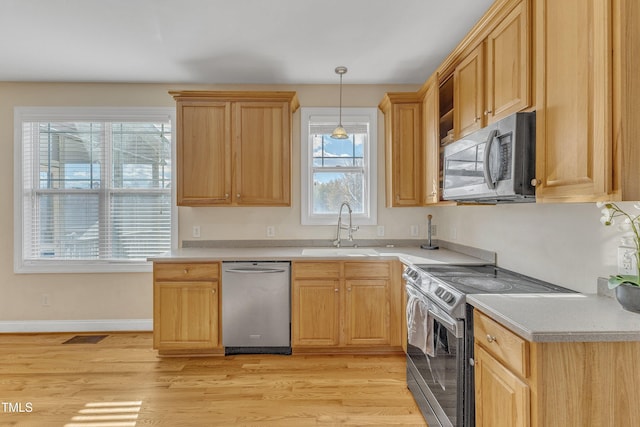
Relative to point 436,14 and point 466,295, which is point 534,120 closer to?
point 466,295

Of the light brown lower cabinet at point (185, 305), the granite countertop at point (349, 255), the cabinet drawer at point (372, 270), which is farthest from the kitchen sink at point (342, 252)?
the light brown lower cabinet at point (185, 305)

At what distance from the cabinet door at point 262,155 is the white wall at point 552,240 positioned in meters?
1.78

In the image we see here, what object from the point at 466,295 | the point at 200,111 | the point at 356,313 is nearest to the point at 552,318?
the point at 466,295

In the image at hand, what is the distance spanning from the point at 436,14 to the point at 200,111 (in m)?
2.17

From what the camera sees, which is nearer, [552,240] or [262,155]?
[552,240]

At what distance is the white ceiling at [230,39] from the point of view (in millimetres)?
2422

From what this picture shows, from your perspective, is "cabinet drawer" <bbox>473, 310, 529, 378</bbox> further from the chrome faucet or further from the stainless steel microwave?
the chrome faucet

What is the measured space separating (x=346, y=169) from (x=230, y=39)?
5.50 ft

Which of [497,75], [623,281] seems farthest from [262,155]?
[623,281]

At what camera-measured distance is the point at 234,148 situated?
11.1ft

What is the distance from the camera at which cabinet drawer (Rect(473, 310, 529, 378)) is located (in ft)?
4.20

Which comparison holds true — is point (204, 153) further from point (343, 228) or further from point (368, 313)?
point (368, 313)

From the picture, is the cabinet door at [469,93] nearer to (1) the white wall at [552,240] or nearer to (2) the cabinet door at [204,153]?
(1) the white wall at [552,240]

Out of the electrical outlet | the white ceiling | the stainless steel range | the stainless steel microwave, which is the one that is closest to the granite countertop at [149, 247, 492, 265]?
the stainless steel range
